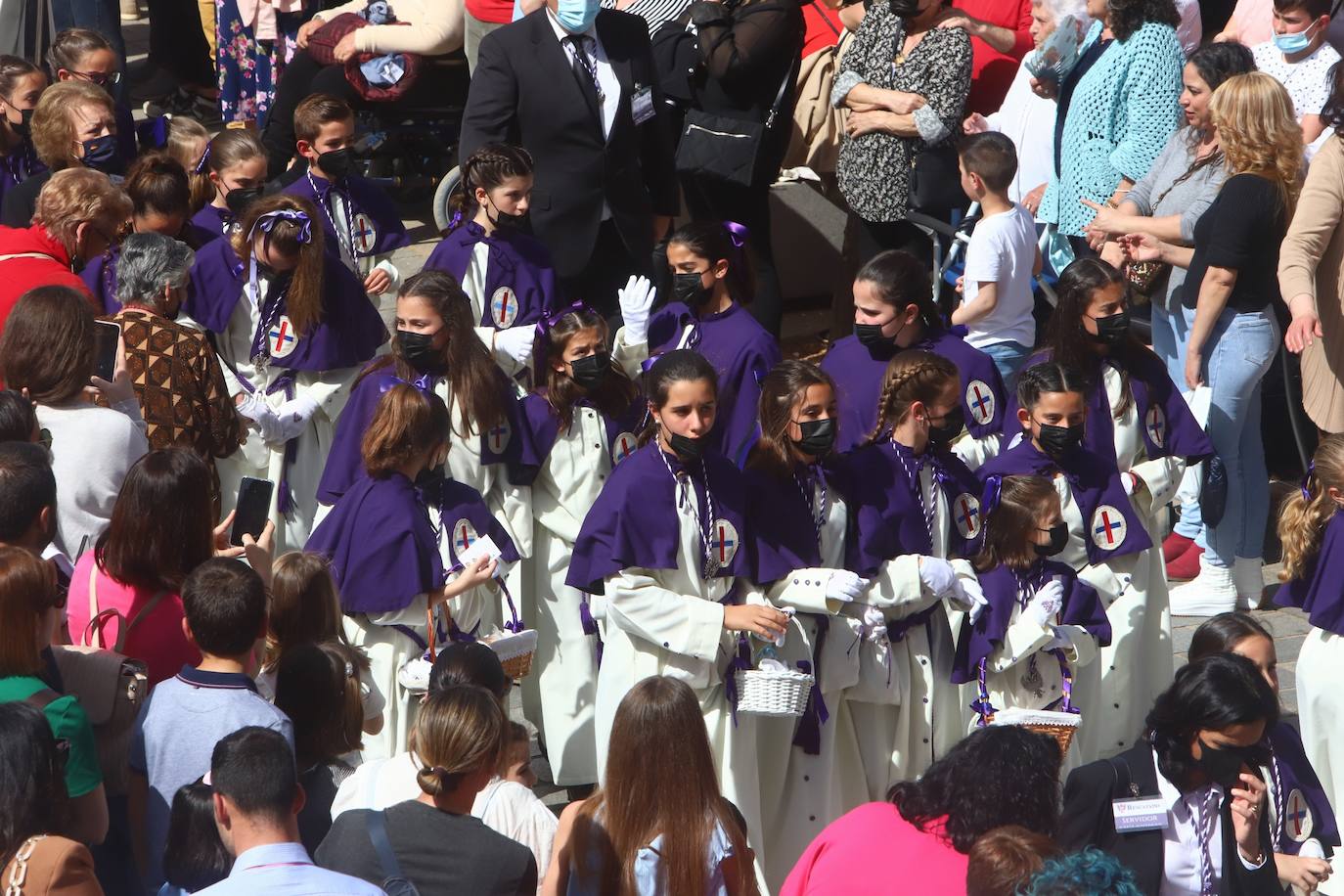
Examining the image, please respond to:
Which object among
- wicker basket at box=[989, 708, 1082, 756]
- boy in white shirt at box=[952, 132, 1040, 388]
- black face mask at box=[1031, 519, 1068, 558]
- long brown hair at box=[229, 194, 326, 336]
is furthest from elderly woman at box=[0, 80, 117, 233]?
wicker basket at box=[989, 708, 1082, 756]

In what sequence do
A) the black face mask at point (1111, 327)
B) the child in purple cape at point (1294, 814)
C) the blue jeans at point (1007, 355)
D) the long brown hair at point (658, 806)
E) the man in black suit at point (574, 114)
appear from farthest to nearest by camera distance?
the man in black suit at point (574, 114)
the blue jeans at point (1007, 355)
the black face mask at point (1111, 327)
the child in purple cape at point (1294, 814)
the long brown hair at point (658, 806)

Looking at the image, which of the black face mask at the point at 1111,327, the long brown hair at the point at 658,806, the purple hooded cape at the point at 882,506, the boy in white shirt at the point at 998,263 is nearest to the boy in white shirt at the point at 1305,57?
the boy in white shirt at the point at 998,263

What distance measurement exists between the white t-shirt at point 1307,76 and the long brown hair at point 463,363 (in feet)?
14.1

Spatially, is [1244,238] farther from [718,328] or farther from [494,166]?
[494,166]

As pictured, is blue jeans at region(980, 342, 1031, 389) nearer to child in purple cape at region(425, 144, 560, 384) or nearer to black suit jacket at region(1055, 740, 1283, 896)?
child in purple cape at region(425, 144, 560, 384)

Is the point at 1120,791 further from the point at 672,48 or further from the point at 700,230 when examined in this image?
the point at 672,48

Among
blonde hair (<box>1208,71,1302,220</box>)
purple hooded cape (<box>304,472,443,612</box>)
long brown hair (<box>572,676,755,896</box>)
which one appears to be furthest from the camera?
blonde hair (<box>1208,71,1302,220</box>)

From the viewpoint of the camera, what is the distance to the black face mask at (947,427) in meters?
6.17

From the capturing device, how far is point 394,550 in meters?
5.71

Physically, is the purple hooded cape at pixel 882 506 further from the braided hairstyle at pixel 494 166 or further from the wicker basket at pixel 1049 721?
the braided hairstyle at pixel 494 166

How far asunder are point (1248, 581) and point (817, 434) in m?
3.21

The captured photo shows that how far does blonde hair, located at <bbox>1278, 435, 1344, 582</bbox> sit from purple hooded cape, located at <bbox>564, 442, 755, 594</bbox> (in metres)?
1.84

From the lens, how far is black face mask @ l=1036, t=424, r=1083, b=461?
634cm

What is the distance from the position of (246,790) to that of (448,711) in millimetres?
518
